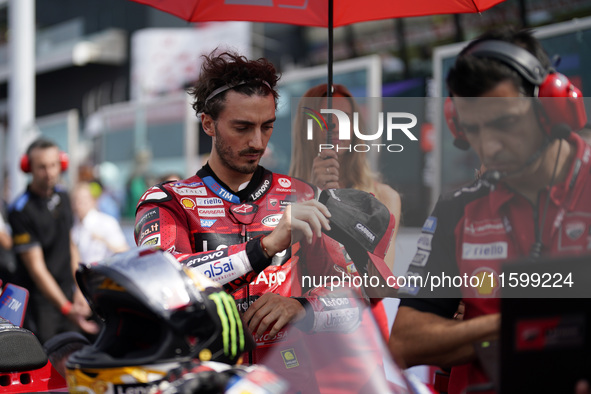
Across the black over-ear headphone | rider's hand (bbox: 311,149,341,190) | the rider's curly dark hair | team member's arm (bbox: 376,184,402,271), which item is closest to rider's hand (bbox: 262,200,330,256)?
rider's hand (bbox: 311,149,341,190)

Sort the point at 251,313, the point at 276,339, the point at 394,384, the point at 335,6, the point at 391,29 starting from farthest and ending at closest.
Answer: the point at 391,29, the point at 335,6, the point at 276,339, the point at 251,313, the point at 394,384

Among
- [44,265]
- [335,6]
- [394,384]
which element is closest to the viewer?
[394,384]

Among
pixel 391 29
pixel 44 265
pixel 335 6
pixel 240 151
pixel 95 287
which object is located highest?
pixel 391 29

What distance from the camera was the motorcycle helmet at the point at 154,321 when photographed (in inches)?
62.4

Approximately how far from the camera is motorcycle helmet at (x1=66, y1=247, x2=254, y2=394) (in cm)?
159

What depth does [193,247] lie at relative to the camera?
8.04 ft

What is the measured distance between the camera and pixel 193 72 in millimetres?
15000

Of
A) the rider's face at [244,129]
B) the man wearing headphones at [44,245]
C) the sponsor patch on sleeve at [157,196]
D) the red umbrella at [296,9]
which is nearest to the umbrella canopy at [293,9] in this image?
the red umbrella at [296,9]

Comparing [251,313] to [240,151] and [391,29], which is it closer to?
[240,151]

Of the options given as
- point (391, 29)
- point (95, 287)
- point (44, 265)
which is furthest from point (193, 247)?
point (391, 29)

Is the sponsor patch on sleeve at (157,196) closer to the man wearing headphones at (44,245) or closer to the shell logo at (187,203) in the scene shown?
the shell logo at (187,203)

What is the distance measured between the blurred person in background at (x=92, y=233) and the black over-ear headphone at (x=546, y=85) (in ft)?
16.4

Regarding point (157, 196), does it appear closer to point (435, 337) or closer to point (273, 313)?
point (273, 313)

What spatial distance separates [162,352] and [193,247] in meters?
0.89
